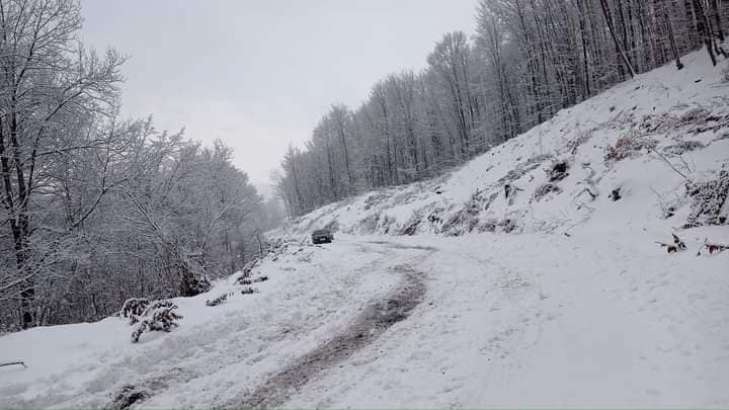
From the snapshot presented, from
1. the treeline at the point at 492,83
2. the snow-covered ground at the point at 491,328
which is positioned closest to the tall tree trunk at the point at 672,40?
the treeline at the point at 492,83

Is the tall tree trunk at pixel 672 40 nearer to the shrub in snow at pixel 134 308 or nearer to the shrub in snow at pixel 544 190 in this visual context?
the shrub in snow at pixel 544 190

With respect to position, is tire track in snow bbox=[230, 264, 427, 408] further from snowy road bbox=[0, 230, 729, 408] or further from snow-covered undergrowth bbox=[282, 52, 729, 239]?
snow-covered undergrowth bbox=[282, 52, 729, 239]

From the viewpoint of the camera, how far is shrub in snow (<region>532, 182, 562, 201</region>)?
48.8 ft

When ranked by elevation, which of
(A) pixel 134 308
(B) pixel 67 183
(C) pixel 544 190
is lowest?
(A) pixel 134 308

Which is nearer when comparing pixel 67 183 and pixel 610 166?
pixel 67 183

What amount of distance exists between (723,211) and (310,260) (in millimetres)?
12199

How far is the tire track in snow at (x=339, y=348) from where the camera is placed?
4.39 meters

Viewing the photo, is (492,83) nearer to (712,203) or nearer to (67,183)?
(712,203)

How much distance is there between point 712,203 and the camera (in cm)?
771

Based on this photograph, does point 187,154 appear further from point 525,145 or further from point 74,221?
point 525,145

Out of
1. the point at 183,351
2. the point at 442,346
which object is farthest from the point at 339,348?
the point at 183,351

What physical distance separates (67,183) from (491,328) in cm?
1301

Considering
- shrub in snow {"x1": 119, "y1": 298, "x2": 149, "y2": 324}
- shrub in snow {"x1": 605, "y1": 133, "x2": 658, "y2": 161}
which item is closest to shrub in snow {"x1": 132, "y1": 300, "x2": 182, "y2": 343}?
shrub in snow {"x1": 119, "y1": 298, "x2": 149, "y2": 324}

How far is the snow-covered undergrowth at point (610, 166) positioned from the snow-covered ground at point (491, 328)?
0.09 metres
